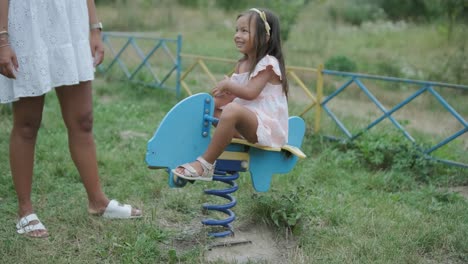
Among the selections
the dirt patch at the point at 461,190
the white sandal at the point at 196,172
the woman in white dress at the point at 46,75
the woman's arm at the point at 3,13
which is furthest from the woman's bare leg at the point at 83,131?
the dirt patch at the point at 461,190

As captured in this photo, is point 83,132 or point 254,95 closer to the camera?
point 254,95

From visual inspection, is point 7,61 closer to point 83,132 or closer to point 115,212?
point 83,132

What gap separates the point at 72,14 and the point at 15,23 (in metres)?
0.28

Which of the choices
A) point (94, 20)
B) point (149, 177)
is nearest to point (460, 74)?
point (149, 177)

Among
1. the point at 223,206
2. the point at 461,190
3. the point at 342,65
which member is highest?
the point at 223,206

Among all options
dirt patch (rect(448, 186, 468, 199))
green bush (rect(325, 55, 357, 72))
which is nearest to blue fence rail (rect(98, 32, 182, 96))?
green bush (rect(325, 55, 357, 72))

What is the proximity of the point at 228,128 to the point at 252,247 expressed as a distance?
2.42 ft

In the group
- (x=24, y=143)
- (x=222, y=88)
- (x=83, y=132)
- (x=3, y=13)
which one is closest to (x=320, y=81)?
(x=222, y=88)

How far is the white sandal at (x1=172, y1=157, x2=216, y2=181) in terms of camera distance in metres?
2.61

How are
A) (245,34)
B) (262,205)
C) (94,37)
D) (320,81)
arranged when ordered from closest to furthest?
(245,34), (94,37), (262,205), (320,81)

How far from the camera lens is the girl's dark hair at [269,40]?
2.72 metres

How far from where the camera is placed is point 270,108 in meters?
2.76

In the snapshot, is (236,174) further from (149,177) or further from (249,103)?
(149,177)

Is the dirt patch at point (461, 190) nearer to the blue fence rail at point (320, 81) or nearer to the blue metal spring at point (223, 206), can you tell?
the blue fence rail at point (320, 81)
